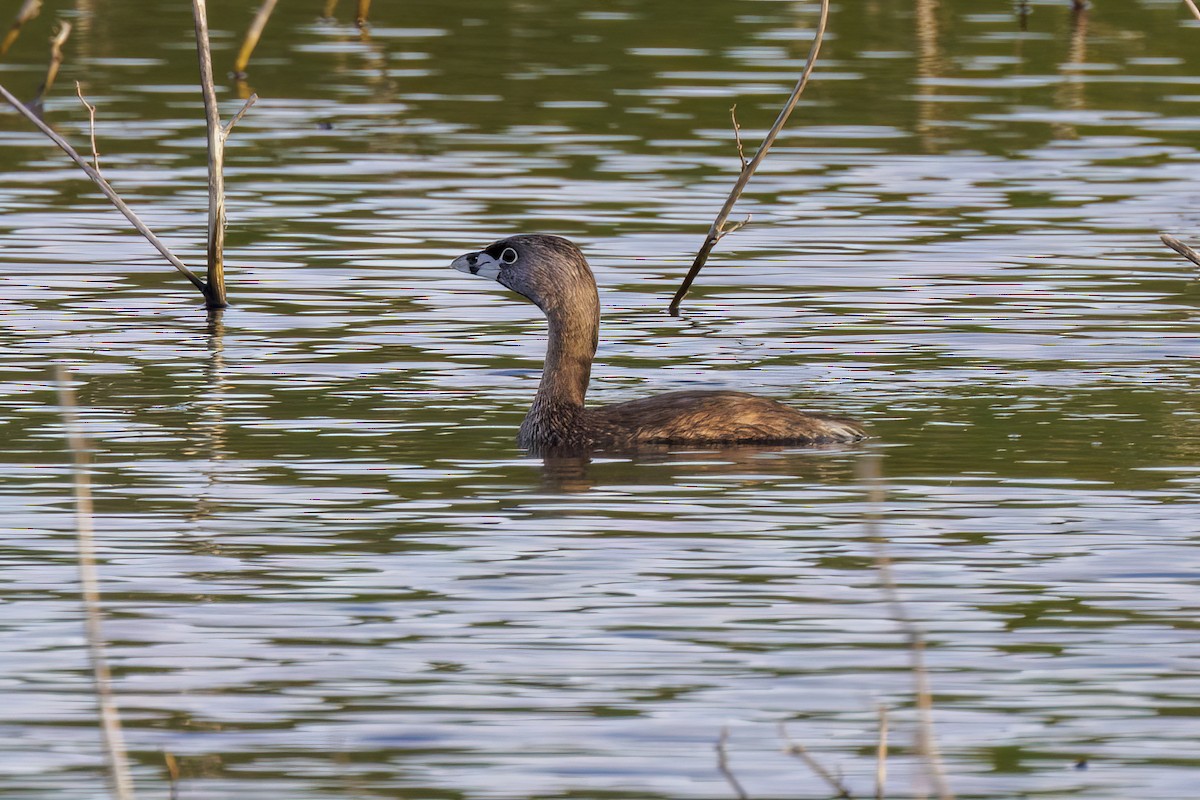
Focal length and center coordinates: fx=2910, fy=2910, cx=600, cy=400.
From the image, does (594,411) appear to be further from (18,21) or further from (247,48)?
(247,48)

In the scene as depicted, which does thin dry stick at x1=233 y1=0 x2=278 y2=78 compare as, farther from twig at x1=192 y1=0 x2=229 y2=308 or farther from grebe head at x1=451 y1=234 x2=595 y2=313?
grebe head at x1=451 y1=234 x2=595 y2=313

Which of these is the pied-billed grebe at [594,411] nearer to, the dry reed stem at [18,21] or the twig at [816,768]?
the twig at [816,768]

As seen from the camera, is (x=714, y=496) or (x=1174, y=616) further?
(x=714, y=496)

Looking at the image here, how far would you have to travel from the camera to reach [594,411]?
568 inches

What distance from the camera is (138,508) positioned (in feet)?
40.7

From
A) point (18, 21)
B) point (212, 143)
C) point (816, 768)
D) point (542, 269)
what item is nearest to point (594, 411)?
point (542, 269)

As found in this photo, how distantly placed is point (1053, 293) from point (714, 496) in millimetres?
6651

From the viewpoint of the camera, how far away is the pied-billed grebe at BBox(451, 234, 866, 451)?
14.0 meters

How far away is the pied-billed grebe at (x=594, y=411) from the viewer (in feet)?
45.9

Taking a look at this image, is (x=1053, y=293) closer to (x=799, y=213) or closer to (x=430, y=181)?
(x=799, y=213)

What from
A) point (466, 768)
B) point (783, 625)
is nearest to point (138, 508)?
point (783, 625)

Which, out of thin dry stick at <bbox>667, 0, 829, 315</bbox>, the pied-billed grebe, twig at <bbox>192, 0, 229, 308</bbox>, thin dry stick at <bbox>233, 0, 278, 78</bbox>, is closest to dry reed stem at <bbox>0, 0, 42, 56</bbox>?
thin dry stick at <bbox>233, 0, 278, 78</bbox>

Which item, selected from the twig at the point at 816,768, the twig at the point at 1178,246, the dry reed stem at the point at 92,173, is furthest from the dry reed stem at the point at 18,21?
the twig at the point at 816,768

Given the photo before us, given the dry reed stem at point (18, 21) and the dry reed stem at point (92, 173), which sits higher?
the dry reed stem at point (92, 173)
